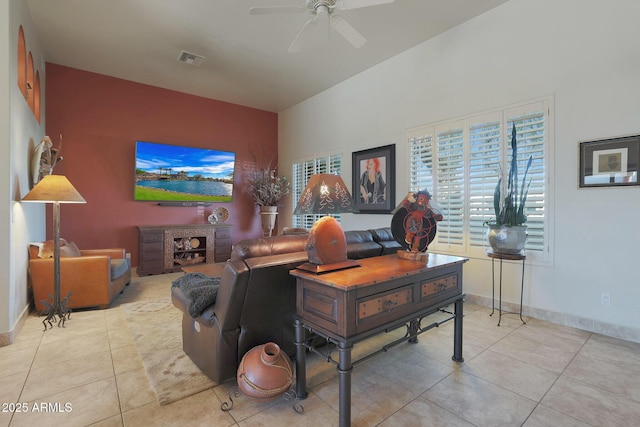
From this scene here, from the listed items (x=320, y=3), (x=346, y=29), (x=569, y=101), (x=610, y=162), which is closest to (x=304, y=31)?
(x=320, y=3)

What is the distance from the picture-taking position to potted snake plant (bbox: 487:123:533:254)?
306cm

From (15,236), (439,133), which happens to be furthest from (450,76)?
(15,236)

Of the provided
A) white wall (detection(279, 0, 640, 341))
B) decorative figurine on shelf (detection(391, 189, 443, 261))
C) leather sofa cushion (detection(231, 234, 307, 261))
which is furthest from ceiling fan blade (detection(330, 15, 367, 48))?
leather sofa cushion (detection(231, 234, 307, 261))

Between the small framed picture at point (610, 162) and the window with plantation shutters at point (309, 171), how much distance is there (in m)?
3.45

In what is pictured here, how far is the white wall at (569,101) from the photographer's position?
268 centimetres

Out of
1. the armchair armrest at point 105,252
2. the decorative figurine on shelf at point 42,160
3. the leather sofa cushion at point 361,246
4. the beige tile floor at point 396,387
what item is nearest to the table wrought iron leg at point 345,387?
the beige tile floor at point 396,387

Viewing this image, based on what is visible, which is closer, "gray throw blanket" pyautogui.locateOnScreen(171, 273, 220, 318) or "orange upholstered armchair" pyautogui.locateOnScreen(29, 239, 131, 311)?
"gray throw blanket" pyautogui.locateOnScreen(171, 273, 220, 318)

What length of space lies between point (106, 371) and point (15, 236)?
1753 millimetres

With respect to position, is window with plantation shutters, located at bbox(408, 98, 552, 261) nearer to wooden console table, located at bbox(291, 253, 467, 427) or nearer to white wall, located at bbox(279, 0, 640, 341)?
white wall, located at bbox(279, 0, 640, 341)

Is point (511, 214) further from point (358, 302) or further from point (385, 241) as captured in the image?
point (358, 302)

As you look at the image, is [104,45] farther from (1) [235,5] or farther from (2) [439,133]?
(2) [439,133]

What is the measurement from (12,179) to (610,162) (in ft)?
17.9

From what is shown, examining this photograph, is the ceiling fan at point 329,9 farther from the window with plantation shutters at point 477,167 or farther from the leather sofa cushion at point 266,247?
the leather sofa cushion at point 266,247

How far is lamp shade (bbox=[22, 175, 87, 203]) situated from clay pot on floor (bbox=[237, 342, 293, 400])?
8.94 ft
